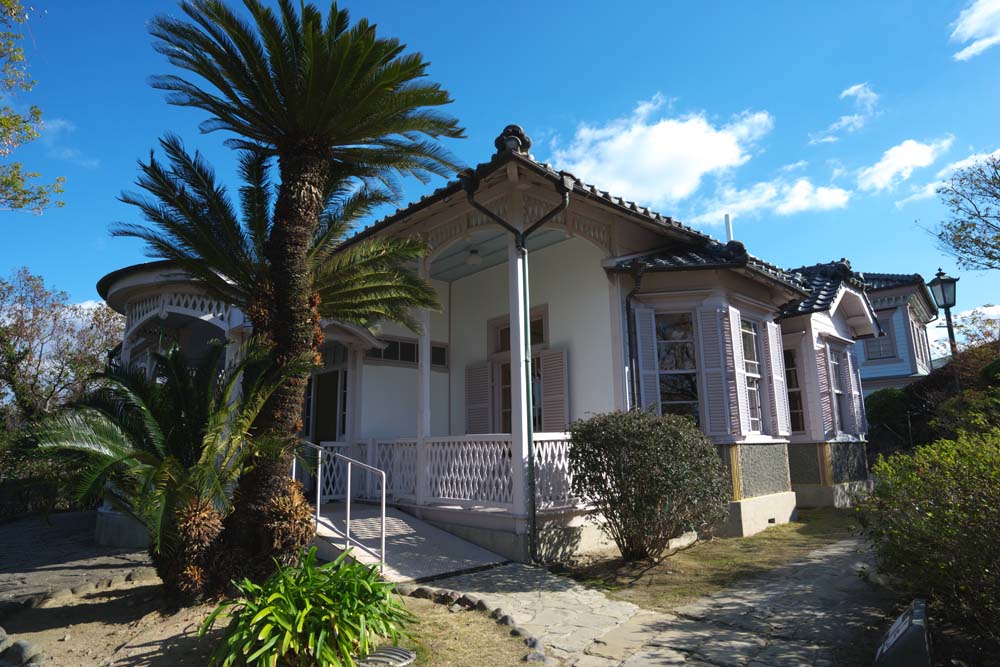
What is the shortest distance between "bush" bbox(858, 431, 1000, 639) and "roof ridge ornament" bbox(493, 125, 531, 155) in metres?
5.25

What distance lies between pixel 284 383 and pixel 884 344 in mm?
25573

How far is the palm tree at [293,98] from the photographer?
242 inches

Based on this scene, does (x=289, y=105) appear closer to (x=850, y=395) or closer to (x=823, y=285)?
(x=823, y=285)

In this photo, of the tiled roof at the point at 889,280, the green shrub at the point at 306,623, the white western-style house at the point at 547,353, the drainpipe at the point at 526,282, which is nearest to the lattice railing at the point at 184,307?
the white western-style house at the point at 547,353

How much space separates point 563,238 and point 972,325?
17149mm

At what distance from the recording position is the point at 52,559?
9.49 m

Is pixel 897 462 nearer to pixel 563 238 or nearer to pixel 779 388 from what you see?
pixel 779 388

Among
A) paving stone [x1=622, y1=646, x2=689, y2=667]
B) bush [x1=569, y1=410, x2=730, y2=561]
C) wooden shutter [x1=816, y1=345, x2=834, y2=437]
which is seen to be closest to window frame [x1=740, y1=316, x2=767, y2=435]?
wooden shutter [x1=816, y1=345, x2=834, y2=437]

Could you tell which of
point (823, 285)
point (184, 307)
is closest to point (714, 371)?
point (823, 285)

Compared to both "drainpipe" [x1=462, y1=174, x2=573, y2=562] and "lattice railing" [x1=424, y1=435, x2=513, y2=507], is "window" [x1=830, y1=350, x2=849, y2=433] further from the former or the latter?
"lattice railing" [x1=424, y1=435, x2=513, y2=507]

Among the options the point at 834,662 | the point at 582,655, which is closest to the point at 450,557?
the point at 582,655

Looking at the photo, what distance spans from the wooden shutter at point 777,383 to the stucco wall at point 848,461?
2.34m

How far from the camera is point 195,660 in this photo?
4.34m

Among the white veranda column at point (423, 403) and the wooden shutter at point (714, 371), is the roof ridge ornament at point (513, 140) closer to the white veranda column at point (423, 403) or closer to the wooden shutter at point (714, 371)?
the white veranda column at point (423, 403)
